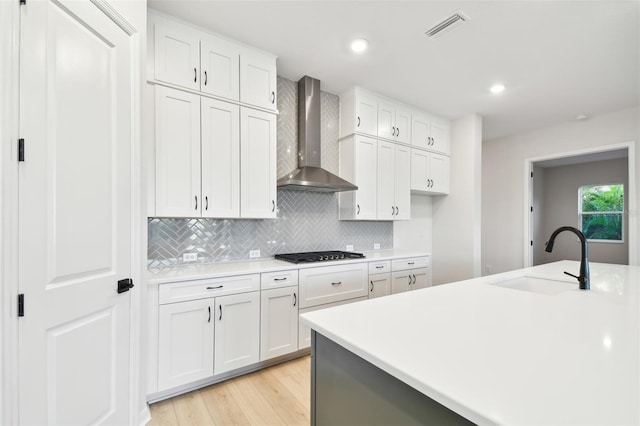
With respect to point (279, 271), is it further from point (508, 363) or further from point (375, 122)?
point (375, 122)

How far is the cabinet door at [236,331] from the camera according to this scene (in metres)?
2.16

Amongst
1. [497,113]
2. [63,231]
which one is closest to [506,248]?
[497,113]

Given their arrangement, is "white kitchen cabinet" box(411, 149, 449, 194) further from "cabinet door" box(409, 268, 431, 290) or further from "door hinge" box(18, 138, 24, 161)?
"door hinge" box(18, 138, 24, 161)

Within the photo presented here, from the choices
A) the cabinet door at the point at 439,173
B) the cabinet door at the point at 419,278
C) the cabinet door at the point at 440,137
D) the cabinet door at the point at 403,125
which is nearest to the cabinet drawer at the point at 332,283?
the cabinet door at the point at 419,278

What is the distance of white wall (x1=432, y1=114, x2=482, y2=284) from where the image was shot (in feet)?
13.2

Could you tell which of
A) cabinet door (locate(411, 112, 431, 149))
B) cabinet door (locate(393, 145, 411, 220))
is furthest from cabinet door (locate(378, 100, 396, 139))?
cabinet door (locate(411, 112, 431, 149))

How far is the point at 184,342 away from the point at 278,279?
804 mm

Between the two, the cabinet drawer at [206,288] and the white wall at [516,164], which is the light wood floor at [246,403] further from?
the white wall at [516,164]

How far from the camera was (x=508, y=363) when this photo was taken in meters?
0.76

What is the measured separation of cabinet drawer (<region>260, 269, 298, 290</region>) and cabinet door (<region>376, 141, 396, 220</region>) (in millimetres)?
1435

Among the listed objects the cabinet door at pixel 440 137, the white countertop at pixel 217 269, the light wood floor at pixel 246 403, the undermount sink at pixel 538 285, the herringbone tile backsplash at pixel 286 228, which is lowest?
the light wood floor at pixel 246 403

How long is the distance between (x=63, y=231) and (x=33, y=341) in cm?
45

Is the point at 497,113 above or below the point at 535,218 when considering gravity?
above

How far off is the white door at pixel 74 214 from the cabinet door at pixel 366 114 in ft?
7.35
